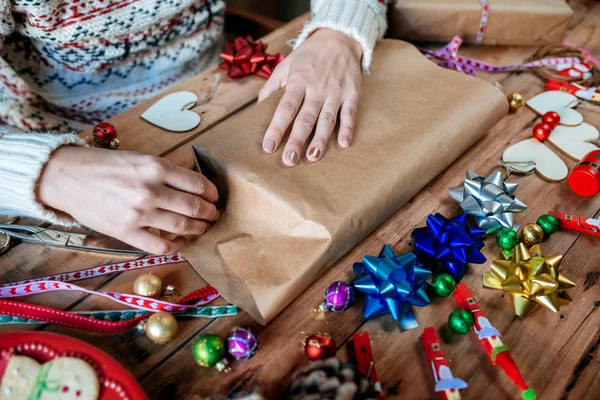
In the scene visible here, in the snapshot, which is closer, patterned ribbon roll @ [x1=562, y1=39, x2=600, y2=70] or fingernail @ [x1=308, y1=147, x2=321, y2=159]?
fingernail @ [x1=308, y1=147, x2=321, y2=159]

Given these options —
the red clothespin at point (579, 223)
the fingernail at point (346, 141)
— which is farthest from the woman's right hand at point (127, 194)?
the red clothespin at point (579, 223)

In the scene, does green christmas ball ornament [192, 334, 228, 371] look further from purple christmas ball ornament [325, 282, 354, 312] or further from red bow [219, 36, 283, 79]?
red bow [219, 36, 283, 79]

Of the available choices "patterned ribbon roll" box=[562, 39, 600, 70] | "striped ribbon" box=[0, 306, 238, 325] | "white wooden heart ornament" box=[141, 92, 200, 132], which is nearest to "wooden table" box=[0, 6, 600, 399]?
"striped ribbon" box=[0, 306, 238, 325]

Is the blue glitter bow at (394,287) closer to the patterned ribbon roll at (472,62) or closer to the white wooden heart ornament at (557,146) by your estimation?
the white wooden heart ornament at (557,146)

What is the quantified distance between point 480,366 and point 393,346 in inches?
4.4

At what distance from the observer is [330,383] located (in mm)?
538

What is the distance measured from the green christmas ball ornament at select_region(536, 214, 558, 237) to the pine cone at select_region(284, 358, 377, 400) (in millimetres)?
404

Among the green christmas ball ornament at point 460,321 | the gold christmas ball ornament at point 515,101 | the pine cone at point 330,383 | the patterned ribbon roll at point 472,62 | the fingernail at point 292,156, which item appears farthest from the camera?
the patterned ribbon roll at point 472,62

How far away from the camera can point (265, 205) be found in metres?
0.70

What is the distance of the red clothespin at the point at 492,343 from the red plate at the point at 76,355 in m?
0.43

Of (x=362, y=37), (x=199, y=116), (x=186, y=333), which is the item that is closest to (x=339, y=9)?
(x=362, y=37)

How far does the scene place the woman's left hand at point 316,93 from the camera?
2.51 feet

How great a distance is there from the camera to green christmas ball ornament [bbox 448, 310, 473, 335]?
2.08 feet

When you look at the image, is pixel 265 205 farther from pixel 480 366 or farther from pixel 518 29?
pixel 518 29
